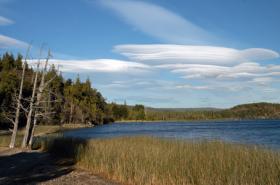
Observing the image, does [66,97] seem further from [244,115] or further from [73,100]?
[244,115]

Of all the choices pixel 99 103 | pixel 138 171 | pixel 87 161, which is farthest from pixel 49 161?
pixel 99 103

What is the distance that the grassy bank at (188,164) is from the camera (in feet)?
32.7

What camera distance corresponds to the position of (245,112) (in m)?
198

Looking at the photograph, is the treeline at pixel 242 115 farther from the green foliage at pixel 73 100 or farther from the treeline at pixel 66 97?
the green foliage at pixel 73 100

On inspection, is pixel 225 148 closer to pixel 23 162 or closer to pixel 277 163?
pixel 277 163

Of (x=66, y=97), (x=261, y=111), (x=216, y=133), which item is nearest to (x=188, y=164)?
(x=216, y=133)

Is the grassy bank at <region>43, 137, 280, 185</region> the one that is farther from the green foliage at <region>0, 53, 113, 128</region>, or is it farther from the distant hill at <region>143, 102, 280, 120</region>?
the distant hill at <region>143, 102, 280, 120</region>

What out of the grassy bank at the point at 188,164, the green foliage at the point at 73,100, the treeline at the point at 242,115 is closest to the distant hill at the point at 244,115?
the treeline at the point at 242,115

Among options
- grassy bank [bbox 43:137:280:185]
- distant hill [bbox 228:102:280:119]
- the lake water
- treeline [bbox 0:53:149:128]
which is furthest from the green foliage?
distant hill [bbox 228:102:280:119]

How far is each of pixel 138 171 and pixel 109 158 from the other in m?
2.91

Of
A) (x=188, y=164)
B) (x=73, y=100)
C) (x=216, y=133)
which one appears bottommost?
(x=188, y=164)

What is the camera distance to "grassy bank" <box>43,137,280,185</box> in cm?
997

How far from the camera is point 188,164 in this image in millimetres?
11562

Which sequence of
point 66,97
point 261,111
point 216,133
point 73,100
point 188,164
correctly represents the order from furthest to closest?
point 261,111 → point 73,100 → point 66,97 → point 216,133 → point 188,164
